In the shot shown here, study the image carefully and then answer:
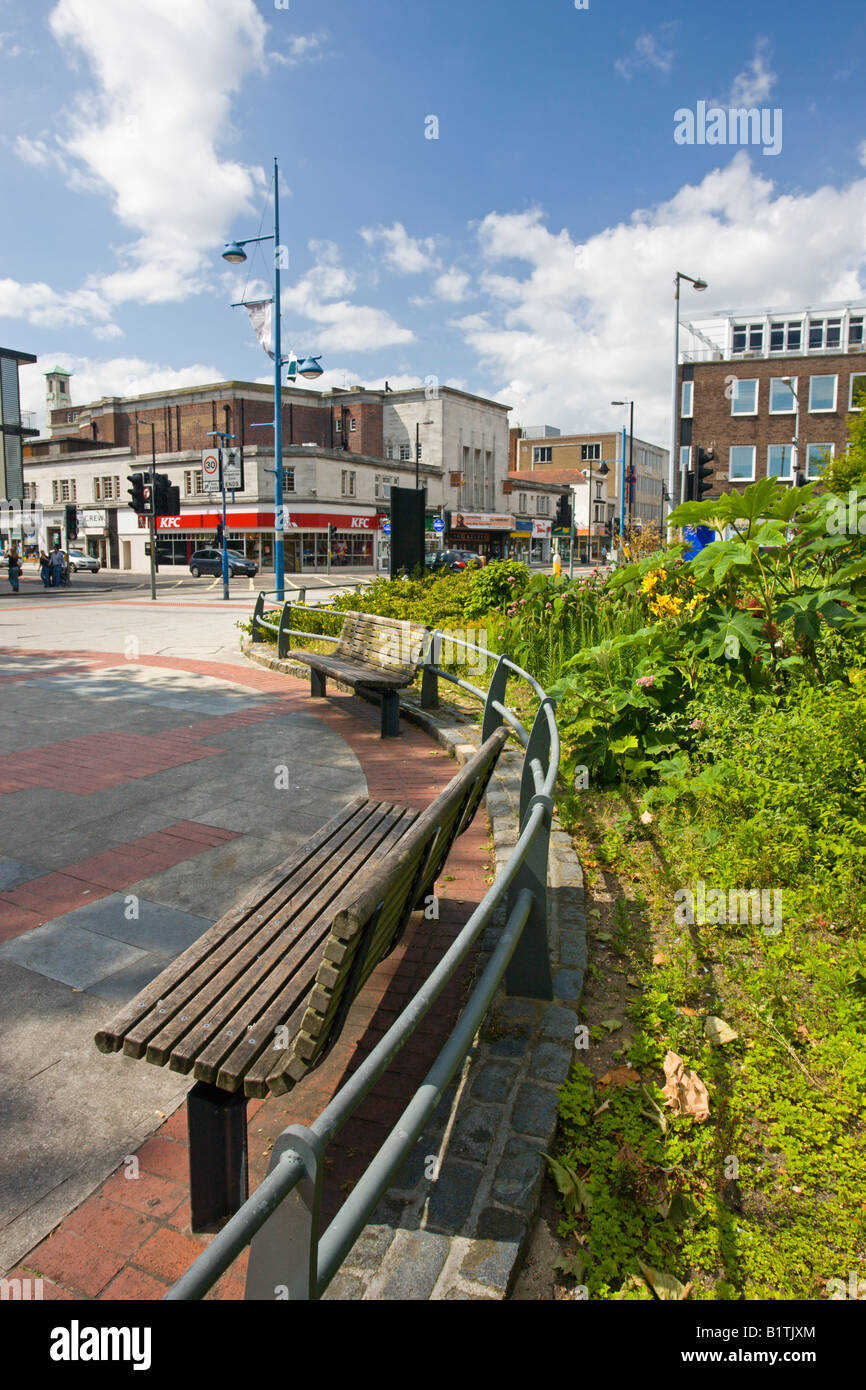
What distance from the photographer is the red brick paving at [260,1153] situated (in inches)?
83.6

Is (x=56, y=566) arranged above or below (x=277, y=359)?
below

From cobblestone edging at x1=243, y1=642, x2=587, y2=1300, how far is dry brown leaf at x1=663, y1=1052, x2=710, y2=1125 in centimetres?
31

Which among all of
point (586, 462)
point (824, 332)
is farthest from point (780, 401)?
point (586, 462)

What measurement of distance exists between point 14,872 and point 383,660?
3.79 meters

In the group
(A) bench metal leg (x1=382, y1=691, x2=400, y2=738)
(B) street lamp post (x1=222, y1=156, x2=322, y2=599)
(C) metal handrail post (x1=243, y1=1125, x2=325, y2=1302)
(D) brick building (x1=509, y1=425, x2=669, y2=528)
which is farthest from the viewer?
(D) brick building (x1=509, y1=425, x2=669, y2=528)

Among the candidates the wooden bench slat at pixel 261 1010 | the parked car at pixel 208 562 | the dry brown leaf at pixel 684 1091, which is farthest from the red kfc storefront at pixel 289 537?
the dry brown leaf at pixel 684 1091

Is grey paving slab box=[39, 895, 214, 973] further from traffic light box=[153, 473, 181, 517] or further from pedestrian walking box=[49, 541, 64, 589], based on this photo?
pedestrian walking box=[49, 541, 64, 589]

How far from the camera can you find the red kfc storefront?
168ft

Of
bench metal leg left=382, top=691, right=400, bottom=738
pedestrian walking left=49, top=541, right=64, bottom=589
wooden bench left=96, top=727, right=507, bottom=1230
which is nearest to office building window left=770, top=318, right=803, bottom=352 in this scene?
pedestrian walking left=49, top=541, right=64, bottom=589

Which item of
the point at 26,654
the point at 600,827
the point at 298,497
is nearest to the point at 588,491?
the point at 298,497

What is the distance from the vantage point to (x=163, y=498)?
2566cm

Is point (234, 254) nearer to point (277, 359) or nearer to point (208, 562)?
point (277, 359)

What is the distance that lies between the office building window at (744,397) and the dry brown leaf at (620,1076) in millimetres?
51370
